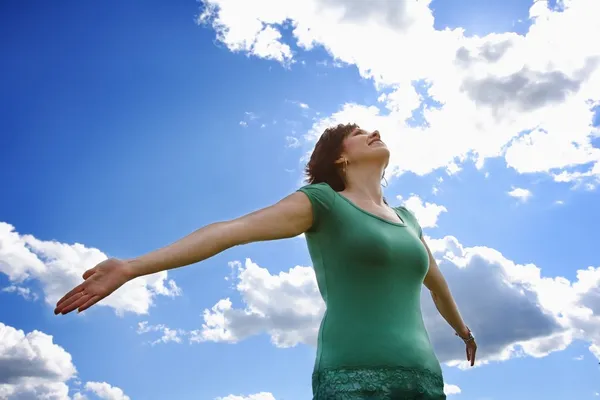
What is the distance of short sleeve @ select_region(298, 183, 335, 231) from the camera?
4.25 meters

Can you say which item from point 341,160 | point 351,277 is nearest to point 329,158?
point 341,160

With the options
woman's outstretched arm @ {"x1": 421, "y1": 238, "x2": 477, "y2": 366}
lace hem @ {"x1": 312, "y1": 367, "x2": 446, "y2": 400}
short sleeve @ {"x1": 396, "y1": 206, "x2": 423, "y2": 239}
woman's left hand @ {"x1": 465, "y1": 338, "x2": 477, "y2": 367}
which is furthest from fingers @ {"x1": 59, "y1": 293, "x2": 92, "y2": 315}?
woman's left hand @ {"x1": 465, "y1": 338, "x2": 477, "y2": 367}

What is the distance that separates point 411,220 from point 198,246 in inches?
80.7

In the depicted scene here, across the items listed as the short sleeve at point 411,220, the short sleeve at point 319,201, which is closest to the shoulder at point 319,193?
the short sleeve at point 319,201

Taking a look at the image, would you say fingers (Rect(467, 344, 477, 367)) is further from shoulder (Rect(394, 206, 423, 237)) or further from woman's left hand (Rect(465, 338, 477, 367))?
shoulder (Rect(394, 206, 423, 237))

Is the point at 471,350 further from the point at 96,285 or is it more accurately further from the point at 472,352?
the point at 96,285

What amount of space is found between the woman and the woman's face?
12 cm

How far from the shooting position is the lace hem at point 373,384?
3623mm

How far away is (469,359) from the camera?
19.1ft

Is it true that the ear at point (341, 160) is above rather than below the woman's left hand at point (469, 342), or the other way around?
above

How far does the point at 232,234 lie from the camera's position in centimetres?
387

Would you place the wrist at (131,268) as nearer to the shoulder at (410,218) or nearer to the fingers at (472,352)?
the shoulder at (410,218)

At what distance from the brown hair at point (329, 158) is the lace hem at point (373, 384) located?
5.37ft

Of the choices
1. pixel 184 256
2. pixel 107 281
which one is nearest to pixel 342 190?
pixel 184 256
